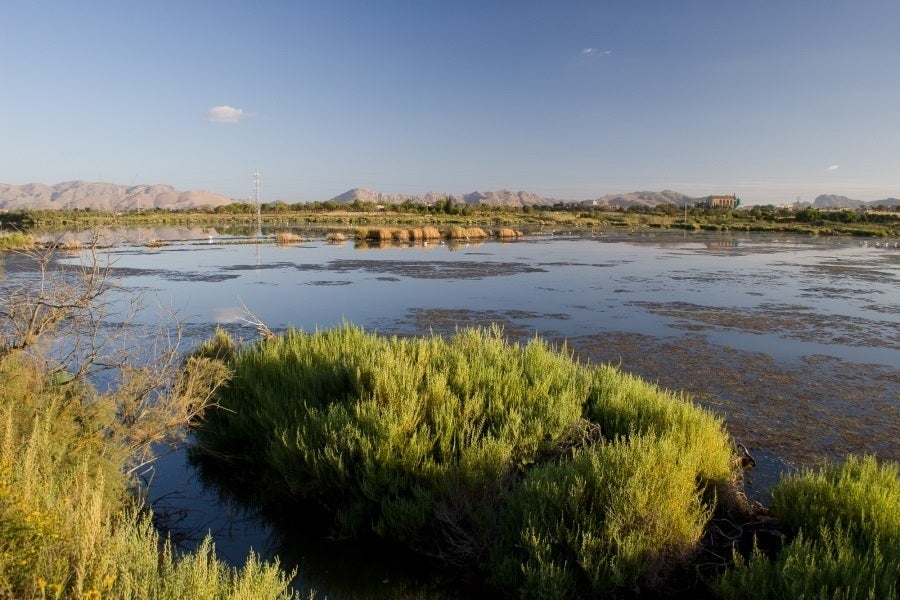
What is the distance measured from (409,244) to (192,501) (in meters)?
37.9

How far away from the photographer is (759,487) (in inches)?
249

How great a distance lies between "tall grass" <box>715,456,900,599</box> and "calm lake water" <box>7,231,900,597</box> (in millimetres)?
1275

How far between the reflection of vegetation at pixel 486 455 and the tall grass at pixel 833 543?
0.55 m

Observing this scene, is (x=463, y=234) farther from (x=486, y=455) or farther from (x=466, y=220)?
(x=486, y=455)

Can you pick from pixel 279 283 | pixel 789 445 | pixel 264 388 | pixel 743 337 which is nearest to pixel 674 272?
pixel 743 337

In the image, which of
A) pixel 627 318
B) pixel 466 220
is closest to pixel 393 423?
pixel 627 318

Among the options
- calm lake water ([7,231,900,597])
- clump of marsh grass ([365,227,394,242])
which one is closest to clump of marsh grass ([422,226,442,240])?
clump of marsh grass ([365,227,394,242])

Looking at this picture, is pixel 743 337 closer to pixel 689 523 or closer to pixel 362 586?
pixel 689 523

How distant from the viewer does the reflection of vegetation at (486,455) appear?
4551 millimetres

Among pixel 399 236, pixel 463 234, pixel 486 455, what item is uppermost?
pixel 463 234

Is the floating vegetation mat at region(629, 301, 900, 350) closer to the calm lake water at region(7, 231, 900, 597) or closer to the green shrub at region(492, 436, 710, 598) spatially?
the calm lake water at region(7, 231, 900, 597)

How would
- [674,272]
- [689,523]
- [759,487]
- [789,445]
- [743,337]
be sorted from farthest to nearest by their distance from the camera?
[674,272]
[743,337]
[789,445]
[759,487]
[689,523]

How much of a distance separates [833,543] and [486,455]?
280 cm

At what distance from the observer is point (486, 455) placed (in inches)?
216
